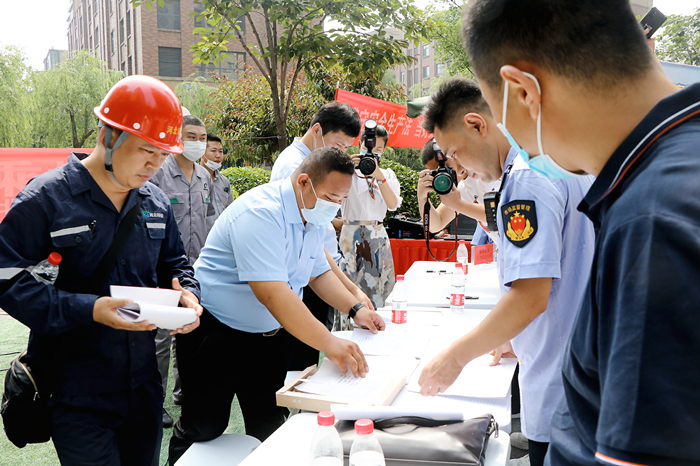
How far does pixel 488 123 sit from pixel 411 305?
152 centimetres

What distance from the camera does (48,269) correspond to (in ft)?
Result: 4.74

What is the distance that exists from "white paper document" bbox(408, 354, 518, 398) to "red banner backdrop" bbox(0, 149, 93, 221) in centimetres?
391

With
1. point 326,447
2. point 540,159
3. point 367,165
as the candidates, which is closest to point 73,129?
point 367,165

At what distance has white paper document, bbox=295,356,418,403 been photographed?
157cm

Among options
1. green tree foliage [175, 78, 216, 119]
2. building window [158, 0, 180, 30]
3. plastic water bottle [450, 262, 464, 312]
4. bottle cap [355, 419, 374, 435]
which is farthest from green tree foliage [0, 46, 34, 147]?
bottle cap [355, 419, 374, 435]

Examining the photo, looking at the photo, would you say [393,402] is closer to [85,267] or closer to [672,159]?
[85,267]

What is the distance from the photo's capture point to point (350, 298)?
225 centimetres

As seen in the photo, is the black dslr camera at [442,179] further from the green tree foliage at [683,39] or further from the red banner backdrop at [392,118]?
the green tree foliage at [683,39]

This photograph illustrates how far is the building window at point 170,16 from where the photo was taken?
26828 millimetres

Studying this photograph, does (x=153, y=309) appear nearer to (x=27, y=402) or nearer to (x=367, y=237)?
(x=27, y=402)

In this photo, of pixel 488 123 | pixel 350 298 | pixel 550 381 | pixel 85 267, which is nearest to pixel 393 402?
pixel 550 381

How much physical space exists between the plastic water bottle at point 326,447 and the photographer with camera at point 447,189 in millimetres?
1100

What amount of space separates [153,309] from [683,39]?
14.9 m

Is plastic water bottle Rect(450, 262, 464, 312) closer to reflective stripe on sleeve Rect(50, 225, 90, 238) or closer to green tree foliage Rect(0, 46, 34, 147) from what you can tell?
reflective stripe on sleeve Rect(50, 225, 90, 238)
